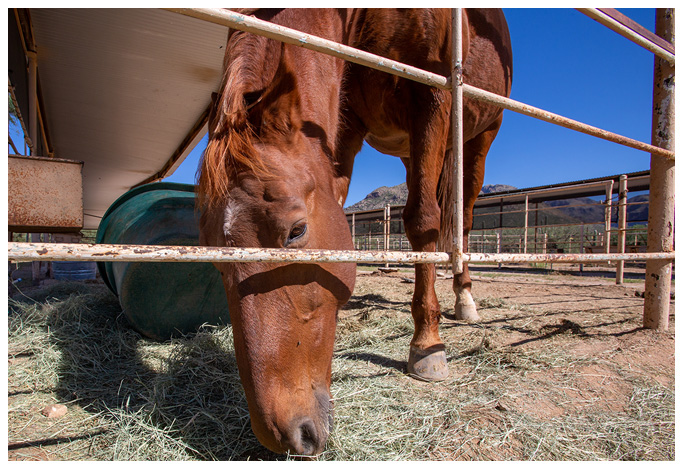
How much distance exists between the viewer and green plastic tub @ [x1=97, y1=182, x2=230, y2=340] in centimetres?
236

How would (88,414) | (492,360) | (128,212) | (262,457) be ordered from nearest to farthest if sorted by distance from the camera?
(262,457), (88,414), (492,360), (128,212)

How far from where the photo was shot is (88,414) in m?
1.50

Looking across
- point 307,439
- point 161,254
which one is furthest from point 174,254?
point 307,439

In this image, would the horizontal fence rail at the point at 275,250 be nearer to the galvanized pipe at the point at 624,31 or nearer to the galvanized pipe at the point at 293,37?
the galvanized pipe at the point at 293,37

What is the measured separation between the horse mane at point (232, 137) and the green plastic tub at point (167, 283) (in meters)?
1.31

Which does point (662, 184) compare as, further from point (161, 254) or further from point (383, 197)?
point (383, 197)

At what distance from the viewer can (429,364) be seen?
192 cm

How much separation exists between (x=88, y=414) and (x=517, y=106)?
2.32 meters

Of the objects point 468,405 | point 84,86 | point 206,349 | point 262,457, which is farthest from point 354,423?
point 84,86

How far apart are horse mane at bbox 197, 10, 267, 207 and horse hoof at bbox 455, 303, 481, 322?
2636mm

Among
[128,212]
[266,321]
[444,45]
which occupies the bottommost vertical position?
[266,321]

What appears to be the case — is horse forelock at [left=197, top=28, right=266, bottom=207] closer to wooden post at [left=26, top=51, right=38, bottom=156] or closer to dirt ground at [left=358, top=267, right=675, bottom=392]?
dirt ground at [left=358, top=267, right=675, bottom=392]

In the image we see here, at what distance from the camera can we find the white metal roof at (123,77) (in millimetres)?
3250
